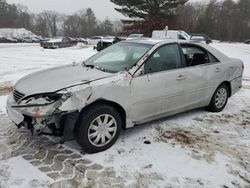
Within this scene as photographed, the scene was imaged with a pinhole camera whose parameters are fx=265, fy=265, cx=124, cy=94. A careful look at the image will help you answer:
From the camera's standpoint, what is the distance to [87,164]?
3.34m

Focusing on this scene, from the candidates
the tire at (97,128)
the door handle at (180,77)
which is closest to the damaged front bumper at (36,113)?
the tire at (97,128)

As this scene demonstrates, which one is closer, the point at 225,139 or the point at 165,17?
the point at 225,139

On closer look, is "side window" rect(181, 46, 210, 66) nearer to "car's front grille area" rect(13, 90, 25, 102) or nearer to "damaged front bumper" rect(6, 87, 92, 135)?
"damaged front bumper" rect(6, 87, 92, 135)

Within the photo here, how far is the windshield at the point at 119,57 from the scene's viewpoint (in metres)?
4.05

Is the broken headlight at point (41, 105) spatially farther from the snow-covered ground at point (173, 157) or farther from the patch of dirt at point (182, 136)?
the patch of dirt at point (182, 136)

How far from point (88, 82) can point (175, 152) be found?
1.55m

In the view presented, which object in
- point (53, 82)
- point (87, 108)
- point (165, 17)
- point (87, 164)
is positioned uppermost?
point (165, 17)

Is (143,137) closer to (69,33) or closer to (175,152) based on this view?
(175,152)

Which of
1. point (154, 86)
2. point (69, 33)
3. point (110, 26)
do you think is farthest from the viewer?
point (69, 33)

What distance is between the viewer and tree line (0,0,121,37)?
76.1 meters

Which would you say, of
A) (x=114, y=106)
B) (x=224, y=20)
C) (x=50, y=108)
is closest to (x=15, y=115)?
(x=50, y=108)

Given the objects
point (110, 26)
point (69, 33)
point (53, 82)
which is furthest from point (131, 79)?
point (69, 33)

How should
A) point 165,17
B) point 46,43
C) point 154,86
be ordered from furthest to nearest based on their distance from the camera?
point 165,17 < point 46,43 < point 154,86

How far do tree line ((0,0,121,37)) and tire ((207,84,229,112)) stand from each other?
6957 cm
